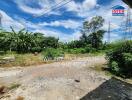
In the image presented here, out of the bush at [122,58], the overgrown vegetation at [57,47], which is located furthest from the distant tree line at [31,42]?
the bush at [122,58]

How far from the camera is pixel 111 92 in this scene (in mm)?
10688

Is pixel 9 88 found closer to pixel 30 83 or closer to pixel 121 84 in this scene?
pixel 30 83

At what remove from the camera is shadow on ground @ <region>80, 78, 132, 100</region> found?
9.94 metres

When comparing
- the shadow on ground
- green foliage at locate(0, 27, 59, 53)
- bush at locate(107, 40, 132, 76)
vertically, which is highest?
green foliage at locate(0, 27, 59, 53)

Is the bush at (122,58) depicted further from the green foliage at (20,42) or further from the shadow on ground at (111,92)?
the green foliage at (20,42)

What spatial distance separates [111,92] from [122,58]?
530cm

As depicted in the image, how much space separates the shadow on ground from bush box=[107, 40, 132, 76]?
2700 mm

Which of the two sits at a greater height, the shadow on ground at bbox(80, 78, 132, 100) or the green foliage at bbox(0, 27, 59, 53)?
the green foliage at bbox(0, 27, 59, 53)

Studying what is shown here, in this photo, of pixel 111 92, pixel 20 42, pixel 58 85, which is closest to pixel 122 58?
pixel 111 92

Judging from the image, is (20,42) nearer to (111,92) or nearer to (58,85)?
(58,85)

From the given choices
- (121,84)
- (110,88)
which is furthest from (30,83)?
(121,84)

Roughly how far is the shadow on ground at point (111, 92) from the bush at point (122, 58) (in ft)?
8.86

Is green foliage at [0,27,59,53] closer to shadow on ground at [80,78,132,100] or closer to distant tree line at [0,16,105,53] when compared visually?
distant tree line at [0,16,105,53]

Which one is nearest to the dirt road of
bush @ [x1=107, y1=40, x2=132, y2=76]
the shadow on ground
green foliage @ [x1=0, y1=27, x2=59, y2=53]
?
the shadow on ground
